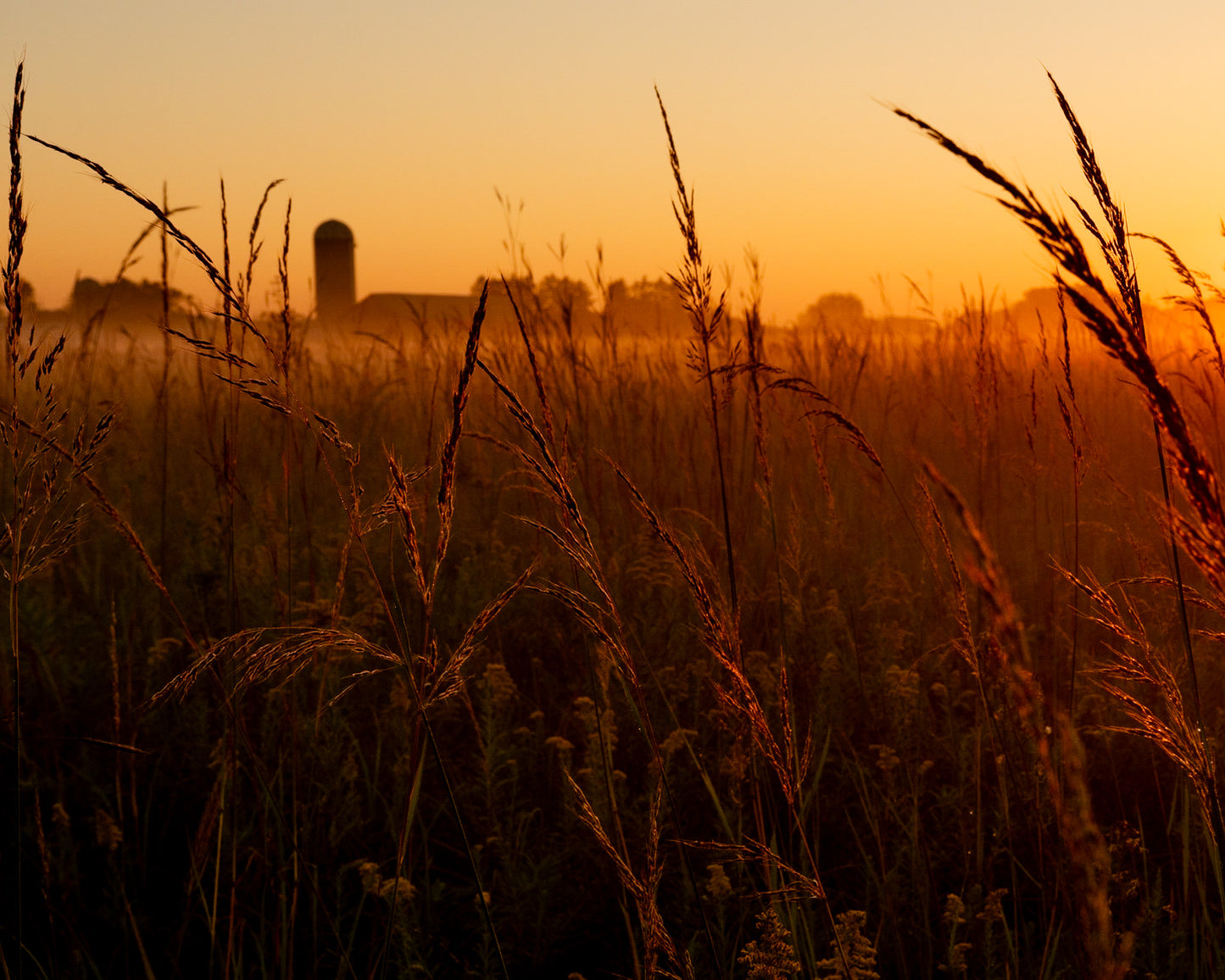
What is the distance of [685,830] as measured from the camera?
231 centimetres

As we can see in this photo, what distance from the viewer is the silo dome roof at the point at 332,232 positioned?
54.8m

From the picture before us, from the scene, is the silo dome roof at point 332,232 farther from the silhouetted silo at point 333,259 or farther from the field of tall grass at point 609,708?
the field of tall grass at point 609,708

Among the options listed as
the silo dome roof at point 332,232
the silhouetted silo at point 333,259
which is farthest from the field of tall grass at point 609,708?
the silo dome roof at point 332,232

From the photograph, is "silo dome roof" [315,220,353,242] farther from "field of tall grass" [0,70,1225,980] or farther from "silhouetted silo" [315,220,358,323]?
"field of tall grass" [0,70,1225,980]

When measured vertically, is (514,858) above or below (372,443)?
below

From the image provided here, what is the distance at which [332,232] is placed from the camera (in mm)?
55125

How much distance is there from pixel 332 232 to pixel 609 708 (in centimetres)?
5707

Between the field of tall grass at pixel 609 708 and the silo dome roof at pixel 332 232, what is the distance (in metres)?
54.0

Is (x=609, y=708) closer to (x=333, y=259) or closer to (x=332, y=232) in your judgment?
(x=333, y=259)

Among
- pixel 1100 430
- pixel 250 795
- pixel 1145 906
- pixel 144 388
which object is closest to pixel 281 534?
pixel 250 795

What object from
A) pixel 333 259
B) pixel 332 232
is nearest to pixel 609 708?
pixel 333 259

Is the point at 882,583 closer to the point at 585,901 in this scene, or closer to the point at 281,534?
the point at 585,901

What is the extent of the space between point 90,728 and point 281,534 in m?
1.31

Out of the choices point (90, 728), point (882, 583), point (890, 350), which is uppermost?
point (890, 350)
